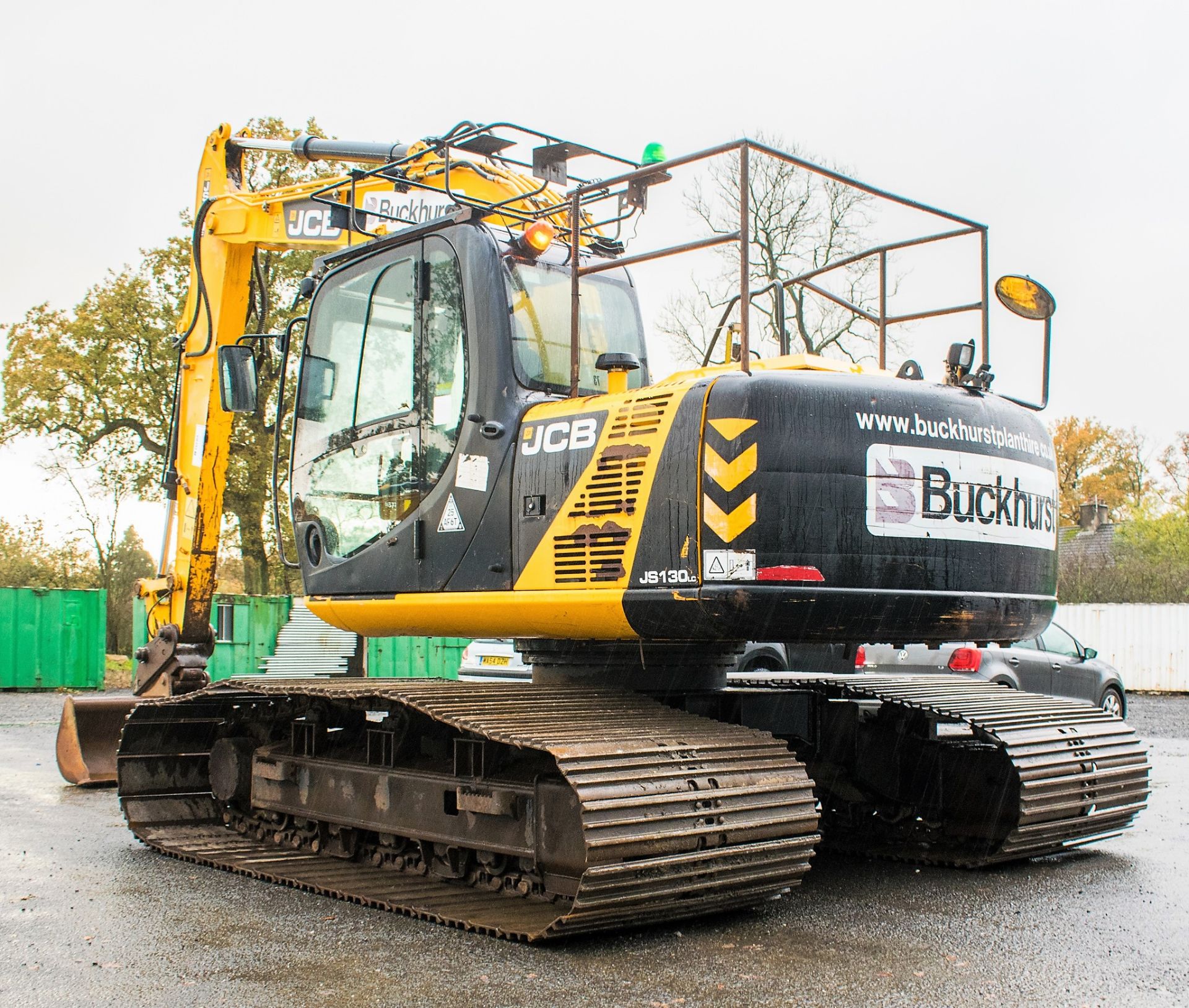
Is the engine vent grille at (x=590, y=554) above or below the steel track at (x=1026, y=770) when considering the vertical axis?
above

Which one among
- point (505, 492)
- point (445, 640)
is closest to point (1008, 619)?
point (505, 492)

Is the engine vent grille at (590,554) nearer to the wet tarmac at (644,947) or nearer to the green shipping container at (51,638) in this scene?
the wet tarmac at (644,947)

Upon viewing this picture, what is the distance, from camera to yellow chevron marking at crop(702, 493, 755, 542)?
517 centimetres

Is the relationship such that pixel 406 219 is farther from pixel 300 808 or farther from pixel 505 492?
pixel 300 808

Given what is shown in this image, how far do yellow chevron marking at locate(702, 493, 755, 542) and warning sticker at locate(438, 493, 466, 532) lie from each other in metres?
1.39

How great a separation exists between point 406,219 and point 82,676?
17.1m

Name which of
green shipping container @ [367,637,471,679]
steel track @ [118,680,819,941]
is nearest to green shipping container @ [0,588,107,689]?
green shipping container @ [367,637,471,679]

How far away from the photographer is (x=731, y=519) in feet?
17.0

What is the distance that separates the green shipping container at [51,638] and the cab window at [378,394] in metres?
16.7

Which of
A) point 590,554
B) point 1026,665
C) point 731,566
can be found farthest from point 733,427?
point 1026,665

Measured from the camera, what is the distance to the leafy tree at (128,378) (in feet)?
Result: 97.8

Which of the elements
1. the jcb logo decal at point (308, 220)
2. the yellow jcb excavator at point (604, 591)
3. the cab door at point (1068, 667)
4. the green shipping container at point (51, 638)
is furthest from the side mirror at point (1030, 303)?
the green shipping container at point (51, 638)

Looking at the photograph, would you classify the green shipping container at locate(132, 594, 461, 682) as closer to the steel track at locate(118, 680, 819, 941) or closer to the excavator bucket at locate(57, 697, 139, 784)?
the excavator bucket at locate(57, 697, 139, 784)

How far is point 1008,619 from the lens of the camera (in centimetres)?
583
